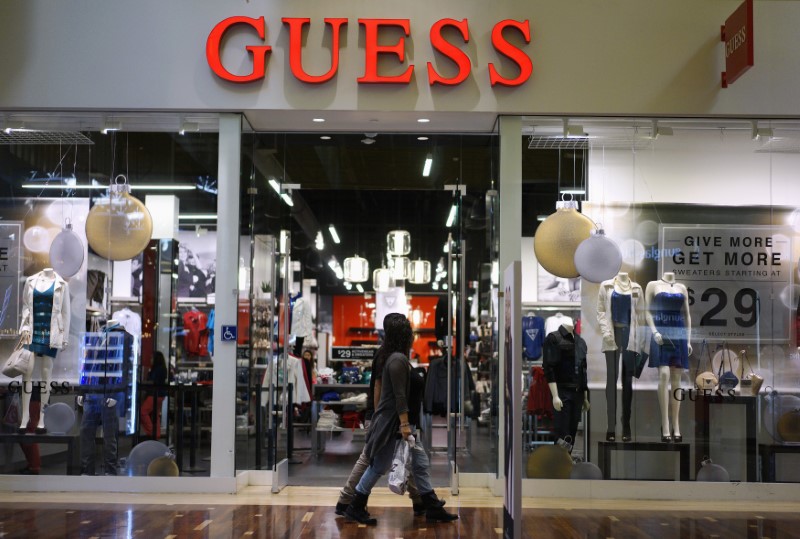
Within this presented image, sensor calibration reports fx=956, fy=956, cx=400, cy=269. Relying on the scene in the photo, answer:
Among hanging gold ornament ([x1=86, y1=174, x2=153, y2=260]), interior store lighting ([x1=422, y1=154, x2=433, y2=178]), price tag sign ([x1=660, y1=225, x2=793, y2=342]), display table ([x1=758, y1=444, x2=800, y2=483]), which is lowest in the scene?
display table ([x1=758, y1=444, x2=800, y2=483])

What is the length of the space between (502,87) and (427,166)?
4.09 feet

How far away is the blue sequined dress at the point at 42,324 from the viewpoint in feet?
26.9

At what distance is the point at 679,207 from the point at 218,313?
13.3 feet

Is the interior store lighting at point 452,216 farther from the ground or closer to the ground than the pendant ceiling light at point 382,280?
farther from the ground

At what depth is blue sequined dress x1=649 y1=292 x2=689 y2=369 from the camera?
26.5ft

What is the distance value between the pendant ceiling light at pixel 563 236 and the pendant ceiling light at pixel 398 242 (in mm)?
2109

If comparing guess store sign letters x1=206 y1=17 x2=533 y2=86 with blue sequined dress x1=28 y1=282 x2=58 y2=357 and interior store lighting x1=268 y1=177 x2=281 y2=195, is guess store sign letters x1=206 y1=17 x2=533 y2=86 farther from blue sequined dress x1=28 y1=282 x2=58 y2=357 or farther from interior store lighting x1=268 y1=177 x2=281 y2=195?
blue sequined dress x1=28 y1=282 x2=58 y2=357

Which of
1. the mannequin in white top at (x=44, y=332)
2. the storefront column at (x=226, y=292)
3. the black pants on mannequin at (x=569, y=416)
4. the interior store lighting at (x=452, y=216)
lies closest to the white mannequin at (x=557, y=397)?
the black pants on mannequin at (x=569, y=416)

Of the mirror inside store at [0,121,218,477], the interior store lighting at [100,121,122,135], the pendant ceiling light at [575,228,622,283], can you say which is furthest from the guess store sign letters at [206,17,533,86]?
the pendant ceiling light at [575,228,622,283]

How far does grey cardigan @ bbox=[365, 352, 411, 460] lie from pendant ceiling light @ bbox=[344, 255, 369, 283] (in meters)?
3.62

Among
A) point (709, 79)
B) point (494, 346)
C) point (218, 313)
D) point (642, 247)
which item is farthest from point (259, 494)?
point (709, 79)

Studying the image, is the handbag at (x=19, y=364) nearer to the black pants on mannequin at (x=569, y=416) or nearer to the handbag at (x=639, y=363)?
the black pants on mannequin at (x=569, y=416)

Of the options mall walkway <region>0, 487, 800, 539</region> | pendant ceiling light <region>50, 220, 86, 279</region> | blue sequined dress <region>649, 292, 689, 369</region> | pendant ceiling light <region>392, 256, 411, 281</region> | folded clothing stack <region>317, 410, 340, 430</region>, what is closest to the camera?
mall walkway <region>0, 487, 800, 539</region>

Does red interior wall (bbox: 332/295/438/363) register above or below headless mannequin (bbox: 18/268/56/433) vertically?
above
